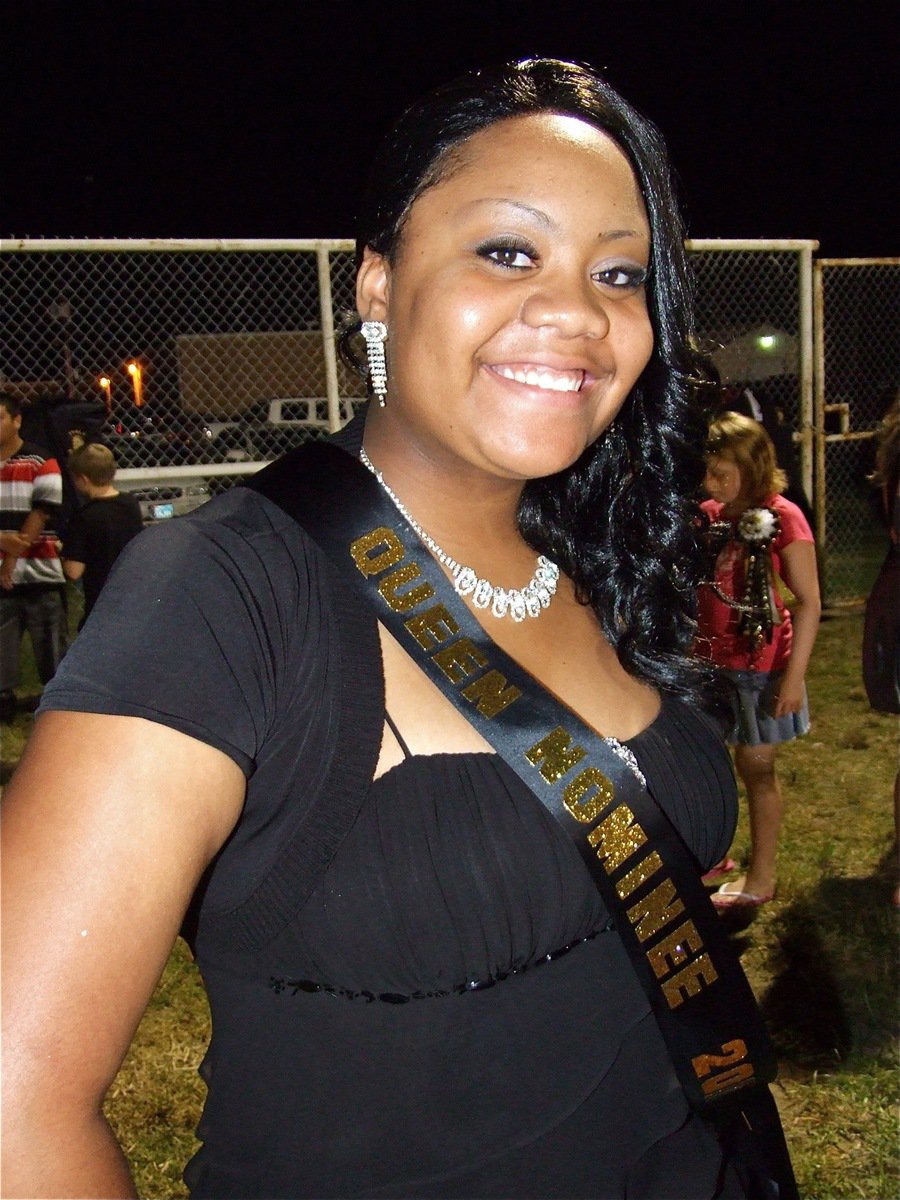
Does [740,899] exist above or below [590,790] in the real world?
below

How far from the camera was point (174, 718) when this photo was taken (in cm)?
97

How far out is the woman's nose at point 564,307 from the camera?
1.37 metres

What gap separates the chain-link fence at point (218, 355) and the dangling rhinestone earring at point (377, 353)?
14.5ft

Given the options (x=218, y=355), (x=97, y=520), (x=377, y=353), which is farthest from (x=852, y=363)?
(x=377, y=353)

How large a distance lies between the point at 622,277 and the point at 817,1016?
115 inches

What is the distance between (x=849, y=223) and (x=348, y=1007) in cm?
2022

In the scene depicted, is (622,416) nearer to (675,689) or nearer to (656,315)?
(656,315)

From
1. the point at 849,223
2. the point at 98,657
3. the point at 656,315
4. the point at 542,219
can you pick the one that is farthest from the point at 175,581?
the point at 849,223

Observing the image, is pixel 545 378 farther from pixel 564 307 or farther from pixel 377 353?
pixel 377 353

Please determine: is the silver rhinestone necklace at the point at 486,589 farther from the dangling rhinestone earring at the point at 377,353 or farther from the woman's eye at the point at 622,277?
the woman's eye at the point at 622,277

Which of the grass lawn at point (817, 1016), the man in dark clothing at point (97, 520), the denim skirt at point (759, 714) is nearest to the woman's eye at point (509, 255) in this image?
the grass lawn at point (817, 1016)

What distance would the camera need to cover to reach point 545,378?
1397 mm

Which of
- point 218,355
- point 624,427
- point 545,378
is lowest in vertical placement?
point 218,355

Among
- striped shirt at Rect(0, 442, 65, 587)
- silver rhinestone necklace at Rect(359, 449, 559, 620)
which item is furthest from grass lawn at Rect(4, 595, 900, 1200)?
striped shirt at Rect(0, 442, 65, 587)
